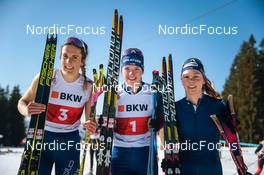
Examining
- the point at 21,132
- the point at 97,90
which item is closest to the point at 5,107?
the point at 21,132

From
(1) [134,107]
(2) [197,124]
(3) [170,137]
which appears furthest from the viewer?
(1) [134,107]

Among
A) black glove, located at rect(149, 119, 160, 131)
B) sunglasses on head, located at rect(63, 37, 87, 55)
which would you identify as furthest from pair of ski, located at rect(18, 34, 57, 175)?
black glove, located at rect(149, 119, 160, 131)

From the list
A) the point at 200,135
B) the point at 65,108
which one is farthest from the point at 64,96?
the point at 200,135

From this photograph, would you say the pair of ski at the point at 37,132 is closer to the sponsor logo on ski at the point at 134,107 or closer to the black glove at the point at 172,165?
the sponsor logo on ski at the point at 134,107

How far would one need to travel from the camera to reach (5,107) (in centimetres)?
3888

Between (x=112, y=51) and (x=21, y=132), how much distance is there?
4189 centimetres

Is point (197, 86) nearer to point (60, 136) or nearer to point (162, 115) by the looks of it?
point (162, 115)

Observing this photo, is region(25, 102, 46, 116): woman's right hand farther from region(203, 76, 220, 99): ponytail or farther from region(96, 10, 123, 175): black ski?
region(203, 76, 220, 99): ponytail

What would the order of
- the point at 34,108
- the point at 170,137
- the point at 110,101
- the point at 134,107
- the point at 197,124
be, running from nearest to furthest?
the point at 34,108 < the point at 197,124 < the point at 170,137 < the point at 134,107 < the point at 110,101

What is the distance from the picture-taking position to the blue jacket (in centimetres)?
330

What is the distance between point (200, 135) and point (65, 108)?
1800 mm

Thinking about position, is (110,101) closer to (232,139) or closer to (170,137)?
(170,137)

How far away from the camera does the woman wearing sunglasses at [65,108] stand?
3.33m

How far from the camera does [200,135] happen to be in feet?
11.3
